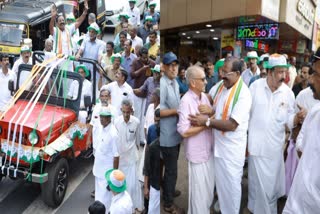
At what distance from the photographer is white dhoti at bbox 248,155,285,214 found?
4.74 feet

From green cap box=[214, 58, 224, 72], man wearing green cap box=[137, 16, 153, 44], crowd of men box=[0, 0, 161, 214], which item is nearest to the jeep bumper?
crowd of men box=[0, 0, 161, 214]

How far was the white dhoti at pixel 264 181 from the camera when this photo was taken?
144 centimetres

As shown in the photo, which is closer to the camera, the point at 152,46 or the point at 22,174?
the point at 22,174

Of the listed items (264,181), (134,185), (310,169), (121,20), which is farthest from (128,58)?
(264,181)

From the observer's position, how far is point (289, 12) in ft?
3.69

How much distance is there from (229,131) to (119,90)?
16.1 inches

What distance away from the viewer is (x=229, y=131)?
118cm

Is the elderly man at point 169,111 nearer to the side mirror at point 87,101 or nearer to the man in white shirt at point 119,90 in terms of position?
the man in white shirt at point 119,90

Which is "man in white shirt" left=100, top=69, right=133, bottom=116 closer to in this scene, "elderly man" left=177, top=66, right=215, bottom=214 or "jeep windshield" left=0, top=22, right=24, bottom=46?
"elderly man" left=177, top=66, right=215, bottom=214

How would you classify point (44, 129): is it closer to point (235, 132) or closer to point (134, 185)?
point (134, 185)

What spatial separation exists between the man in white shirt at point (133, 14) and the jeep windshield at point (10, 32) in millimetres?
344

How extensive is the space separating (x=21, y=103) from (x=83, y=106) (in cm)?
20

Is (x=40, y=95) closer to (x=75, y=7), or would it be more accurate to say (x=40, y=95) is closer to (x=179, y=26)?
(x=75, y=7)

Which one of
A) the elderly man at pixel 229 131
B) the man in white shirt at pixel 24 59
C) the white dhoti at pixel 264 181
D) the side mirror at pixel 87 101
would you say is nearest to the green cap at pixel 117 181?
the side mirror at pixel 87 101
